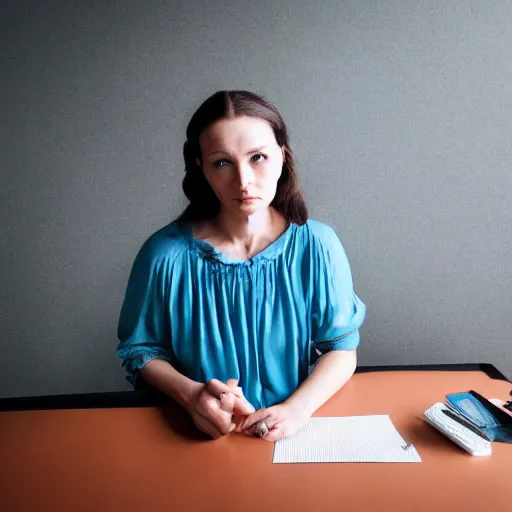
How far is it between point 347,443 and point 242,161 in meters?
0.59

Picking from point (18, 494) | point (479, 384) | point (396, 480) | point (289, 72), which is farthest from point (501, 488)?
point (289, 72)

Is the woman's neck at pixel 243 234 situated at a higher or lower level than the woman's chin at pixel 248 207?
lower

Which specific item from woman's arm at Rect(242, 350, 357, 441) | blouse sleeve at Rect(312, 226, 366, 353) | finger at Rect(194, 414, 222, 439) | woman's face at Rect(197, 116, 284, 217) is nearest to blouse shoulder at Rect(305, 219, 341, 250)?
blouse sleeve at Rect(312, 226, 366, 353)

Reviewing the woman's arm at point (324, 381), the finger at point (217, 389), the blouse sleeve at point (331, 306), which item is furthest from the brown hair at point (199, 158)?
the finger at point (217, 389)

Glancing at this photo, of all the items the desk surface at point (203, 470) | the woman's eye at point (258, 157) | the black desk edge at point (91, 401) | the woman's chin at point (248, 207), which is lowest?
the black desk edge at point (91, 401)

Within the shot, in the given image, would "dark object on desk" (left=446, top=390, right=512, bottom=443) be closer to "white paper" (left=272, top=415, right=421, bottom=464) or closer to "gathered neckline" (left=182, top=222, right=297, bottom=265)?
"white paper" (left=272, top=415, right=421, bottom=464)

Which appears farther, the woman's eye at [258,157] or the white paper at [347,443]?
the woman's eye at [258,157]

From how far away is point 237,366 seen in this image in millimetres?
1186

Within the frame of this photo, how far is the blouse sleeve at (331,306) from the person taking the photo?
1198 millimetres

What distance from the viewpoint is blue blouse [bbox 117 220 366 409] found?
3.87 feet

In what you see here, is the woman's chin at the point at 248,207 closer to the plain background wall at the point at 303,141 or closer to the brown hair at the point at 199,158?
the brown hair at the point at 199,158

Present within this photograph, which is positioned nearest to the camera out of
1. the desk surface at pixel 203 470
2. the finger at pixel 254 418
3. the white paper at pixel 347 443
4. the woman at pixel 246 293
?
the desk surface at pixel 203 470

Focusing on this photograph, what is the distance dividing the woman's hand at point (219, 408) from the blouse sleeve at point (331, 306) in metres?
0.28

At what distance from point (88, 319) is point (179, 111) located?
770 millimetres
